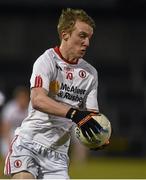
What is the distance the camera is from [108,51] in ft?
88.4

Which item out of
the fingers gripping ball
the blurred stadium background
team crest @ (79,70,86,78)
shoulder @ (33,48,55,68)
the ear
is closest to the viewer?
the fingers gripping ball

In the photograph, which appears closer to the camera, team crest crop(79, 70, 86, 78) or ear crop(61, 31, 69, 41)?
ear crop(61, 31, 69, 41)

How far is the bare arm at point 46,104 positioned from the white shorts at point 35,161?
1.89 feet

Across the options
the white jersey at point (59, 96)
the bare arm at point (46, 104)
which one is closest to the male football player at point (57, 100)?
the white jersey at point (59, 96)

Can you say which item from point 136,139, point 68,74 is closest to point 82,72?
point 68,74

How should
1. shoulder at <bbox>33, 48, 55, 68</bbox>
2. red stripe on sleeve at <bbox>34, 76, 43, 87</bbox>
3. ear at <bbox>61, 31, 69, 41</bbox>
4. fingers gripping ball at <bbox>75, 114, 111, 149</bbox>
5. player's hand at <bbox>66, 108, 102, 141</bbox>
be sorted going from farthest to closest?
ear at <bbox>61, 31, 69, 41</bbox>, shoulder at <bbox>33, 48, 55, 68</bbox>, red stripe on sleeve at <bbox>34, 76, 43, 87</bbox>, fingers gripping ball at <bbox>75, 114, 111, 149</bbox>, player's hand at <bbox>66, 108, 102, 141</bbox>

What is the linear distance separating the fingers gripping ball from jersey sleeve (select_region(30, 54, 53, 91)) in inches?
19.9

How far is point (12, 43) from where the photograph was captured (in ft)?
87.9

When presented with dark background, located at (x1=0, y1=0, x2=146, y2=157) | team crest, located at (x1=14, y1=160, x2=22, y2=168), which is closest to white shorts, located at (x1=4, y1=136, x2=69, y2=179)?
team crest, located at (x1=14, y1=160, x2=22, y2=168)

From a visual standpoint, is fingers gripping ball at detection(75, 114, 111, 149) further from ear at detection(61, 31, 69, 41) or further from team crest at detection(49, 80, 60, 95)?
ear at detection(61, 31, 69, 41)

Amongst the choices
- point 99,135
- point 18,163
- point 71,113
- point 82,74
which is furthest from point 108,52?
point 71,113

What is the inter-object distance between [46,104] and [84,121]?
0.39 meters

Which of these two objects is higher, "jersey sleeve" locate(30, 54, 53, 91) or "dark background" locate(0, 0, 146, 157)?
"dark background" locate(0, 0, 146, 157)

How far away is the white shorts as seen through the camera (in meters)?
7.45
